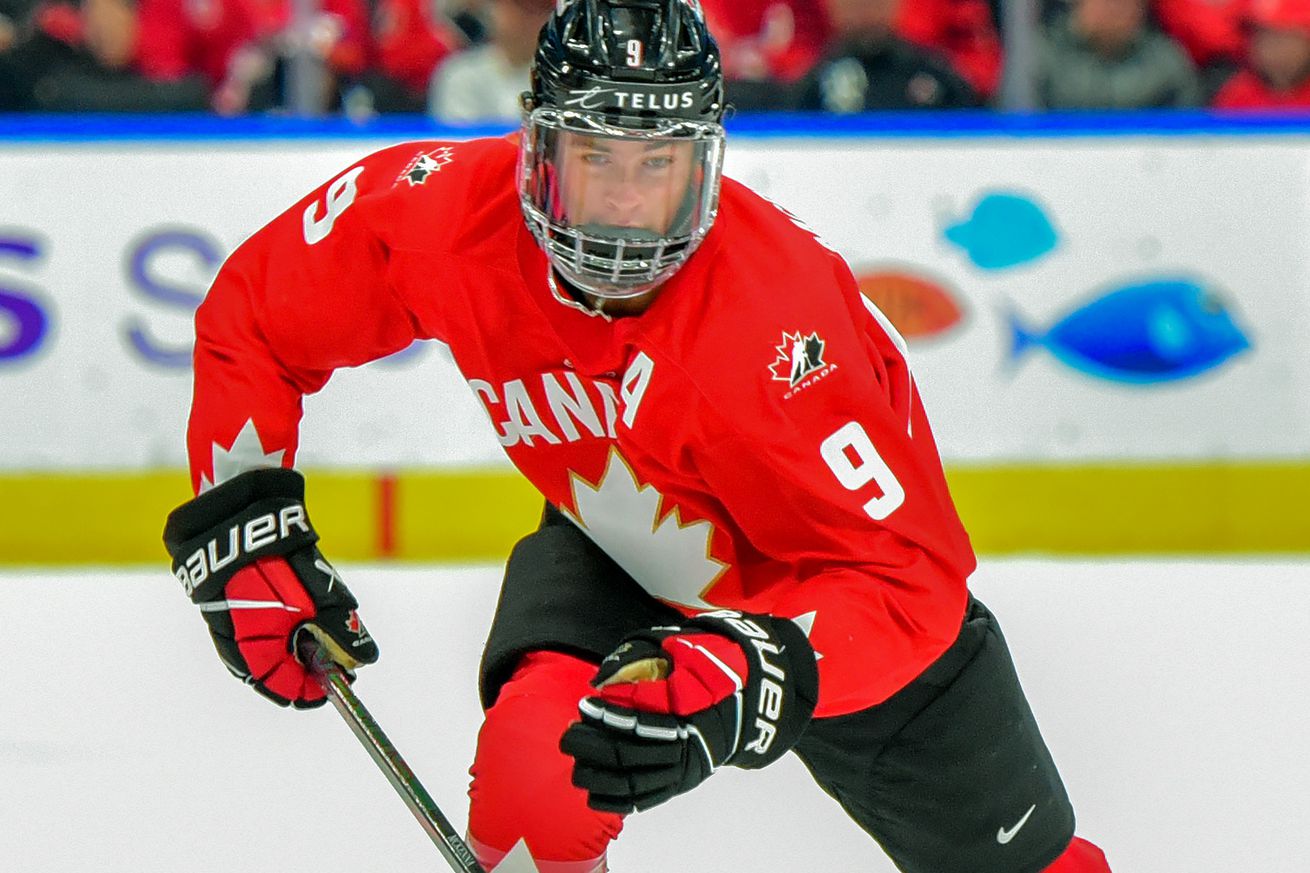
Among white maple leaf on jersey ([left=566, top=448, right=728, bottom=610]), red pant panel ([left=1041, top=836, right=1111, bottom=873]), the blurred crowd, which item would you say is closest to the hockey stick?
white maple leaf on jersey ([left=566, top=448, right=728, bottom=610])

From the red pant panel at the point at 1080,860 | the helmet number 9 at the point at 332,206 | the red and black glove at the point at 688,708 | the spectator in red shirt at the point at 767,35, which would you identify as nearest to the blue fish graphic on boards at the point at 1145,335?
the spectator in red shirt at the point at 767,35

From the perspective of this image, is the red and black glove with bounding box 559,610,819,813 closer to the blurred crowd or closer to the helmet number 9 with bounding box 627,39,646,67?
the helmet number 9 with bounding box 627,39,646,67

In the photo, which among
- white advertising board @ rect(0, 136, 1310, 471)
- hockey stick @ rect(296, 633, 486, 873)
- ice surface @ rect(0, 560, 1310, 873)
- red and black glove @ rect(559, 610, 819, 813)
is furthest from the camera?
white advertising board @ rect(0, 136, 1310, 471)

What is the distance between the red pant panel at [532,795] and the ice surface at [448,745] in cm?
67

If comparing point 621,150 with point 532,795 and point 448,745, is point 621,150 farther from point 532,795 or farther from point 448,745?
point 448,745

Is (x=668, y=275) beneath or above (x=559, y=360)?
above

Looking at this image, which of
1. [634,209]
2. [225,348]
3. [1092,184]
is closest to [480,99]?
[1092,184]

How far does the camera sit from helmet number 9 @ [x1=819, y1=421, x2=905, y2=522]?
6.38ft

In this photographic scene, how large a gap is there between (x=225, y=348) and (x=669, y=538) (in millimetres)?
619

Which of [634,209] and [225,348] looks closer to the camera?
[634,209]

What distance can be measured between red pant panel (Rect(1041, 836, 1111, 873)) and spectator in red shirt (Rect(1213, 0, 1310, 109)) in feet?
10.0

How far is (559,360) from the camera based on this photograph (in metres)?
2.14

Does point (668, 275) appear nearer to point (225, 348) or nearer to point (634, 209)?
point (634, 209)

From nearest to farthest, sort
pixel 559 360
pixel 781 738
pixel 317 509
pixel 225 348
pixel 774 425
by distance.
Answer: pixel 781 738 < pixel 774 425 < pixel 559 360 < pixel 225 348 < pixel 317 509
